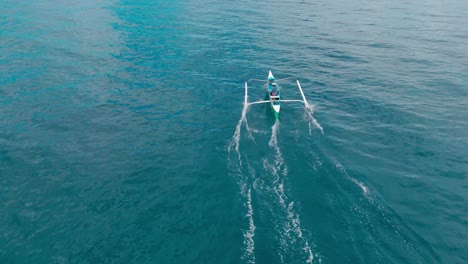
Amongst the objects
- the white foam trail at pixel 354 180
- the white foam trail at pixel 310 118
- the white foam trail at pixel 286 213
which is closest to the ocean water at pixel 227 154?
the white foam trail at pixel 286 213

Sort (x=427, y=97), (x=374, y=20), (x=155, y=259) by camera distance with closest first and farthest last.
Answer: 1. (x=155, y=259)
2. (x=427, y=97)
3. (x=374, y=20)

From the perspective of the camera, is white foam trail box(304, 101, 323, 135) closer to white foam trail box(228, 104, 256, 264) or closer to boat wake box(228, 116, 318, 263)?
boat wake box(228, 116, 318, 263)

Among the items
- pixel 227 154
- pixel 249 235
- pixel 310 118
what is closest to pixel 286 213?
pixel 249 235

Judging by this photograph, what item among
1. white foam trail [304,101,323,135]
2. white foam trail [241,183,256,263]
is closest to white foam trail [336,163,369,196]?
white foam trail [304,101,323,135]

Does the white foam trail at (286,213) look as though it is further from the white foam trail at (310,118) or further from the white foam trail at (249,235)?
the white foam trail at (310,118)

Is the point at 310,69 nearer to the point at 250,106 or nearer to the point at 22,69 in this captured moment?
the point at 250,106

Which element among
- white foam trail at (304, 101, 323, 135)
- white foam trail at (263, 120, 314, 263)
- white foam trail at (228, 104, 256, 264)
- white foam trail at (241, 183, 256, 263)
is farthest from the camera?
white foam trail at (304, 101, 323, 135)

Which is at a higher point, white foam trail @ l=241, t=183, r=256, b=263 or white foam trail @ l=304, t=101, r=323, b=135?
white foam trail @ l=304, t=101, r=323, b=135

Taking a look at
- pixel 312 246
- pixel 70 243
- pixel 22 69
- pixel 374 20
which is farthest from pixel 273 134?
pixel 374 20
